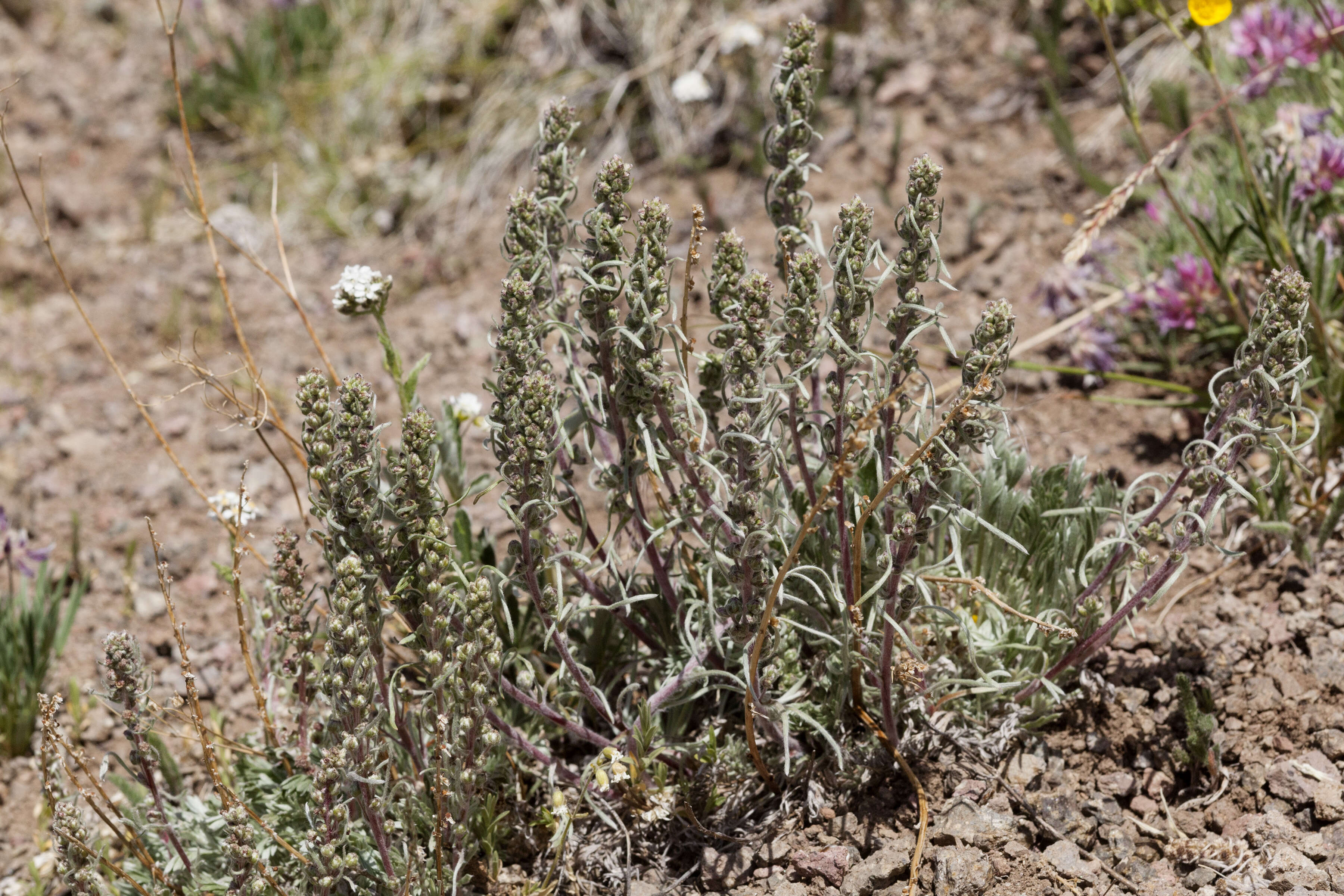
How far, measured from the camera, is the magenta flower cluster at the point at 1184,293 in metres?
3.38

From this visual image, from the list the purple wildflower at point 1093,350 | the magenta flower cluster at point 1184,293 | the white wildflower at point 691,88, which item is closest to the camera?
the magenta flower cluster at point 1184,293

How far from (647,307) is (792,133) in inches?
21.5

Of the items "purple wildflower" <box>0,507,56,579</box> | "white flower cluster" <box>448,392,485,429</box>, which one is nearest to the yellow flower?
"white flower cluster" <box>448,392,485,429</box>

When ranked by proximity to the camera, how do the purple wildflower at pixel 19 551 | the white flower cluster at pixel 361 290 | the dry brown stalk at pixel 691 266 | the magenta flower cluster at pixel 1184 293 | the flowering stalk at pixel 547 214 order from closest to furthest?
the dry brown stalk at pixel 691 266, the flowering stalk at pixel 547 214, the white flower cluster at pixel 361 290, the purple wildflower at pixel 19 551, the magenta flower cluster at pixel 1184 293

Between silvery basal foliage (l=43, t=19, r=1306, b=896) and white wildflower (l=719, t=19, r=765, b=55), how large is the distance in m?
2.92

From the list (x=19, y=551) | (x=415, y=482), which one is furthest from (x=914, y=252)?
(x=19, y=551)

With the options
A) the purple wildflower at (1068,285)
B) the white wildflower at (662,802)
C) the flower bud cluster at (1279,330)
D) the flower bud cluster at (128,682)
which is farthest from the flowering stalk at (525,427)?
the purple wildflower at (1068,285)

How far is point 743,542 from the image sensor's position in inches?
80.4

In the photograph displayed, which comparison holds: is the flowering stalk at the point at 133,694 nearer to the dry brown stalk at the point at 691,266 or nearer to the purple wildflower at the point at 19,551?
the dry brown stalk at the point at 691,266

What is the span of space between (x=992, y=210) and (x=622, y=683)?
2.67 m

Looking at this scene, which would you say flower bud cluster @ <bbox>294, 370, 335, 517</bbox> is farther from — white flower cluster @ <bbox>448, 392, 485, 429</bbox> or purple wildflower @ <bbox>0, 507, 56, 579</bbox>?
purple wildflower @ <bbox>0, 507, 56, 579</bbox>

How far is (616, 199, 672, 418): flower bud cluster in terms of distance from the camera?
199 centimetres

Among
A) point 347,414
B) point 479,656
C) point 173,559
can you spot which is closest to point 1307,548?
point 479,656

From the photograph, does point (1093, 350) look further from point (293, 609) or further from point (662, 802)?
point (293, 609)
